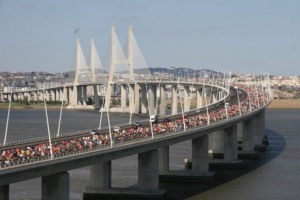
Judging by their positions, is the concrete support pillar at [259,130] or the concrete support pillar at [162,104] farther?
the concrete support pillar at [162,104]

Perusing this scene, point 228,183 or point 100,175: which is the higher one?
point 100,175

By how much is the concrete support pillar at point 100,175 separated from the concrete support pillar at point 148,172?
6.57 ft

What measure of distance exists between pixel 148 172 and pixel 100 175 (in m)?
2.85

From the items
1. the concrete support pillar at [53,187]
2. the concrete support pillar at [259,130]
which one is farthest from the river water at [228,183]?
the concrete support pillar at [53,187]

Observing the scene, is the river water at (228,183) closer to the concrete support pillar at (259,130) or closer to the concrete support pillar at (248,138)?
the concrete support pillar at (248,138)

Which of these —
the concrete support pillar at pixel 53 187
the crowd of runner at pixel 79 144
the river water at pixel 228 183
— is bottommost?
the river water at pixel 228 183

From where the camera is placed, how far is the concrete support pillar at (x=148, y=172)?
44.0 metres

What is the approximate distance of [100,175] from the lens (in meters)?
43.3

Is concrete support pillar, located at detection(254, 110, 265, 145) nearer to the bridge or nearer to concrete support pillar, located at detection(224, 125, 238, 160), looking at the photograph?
the bridge

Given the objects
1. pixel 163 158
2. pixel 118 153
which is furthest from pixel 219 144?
pixel 118 153

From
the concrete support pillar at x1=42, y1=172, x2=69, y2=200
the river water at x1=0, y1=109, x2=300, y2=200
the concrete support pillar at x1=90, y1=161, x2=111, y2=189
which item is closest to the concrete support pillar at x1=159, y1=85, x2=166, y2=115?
the river water at x1=0, y1=109, x2=300, y2=200

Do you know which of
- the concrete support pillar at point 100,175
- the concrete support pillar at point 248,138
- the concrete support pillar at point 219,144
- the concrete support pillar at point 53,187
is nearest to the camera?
the concrete support pillar at point 53,187

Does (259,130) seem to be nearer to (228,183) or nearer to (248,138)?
(248,138)

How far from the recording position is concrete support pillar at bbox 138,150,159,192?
44.0 metres
